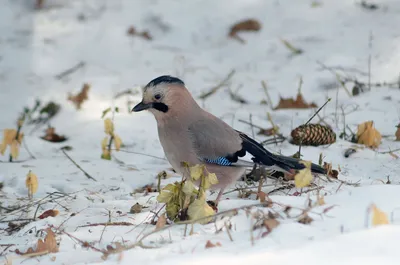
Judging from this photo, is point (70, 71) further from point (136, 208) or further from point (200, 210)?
point (200, 210)

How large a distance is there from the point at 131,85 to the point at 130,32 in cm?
111

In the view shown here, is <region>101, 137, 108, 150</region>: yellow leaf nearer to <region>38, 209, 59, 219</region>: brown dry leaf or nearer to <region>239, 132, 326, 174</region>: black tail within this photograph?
<region>38, 209, 59, 219</region>: brown dry leaf

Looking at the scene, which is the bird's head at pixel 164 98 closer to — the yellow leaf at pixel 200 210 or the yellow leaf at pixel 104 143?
the yellow leaf at pixel 200 210

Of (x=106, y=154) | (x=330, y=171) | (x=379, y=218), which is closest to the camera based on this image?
(x=379, y=218)

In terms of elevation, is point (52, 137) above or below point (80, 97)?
below

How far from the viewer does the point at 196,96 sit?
6.24 meters

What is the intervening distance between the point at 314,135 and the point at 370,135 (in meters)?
0.35

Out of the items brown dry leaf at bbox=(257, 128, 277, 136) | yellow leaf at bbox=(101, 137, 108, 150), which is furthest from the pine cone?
yellow leaf at bbox=(101, 137, 108, 150)

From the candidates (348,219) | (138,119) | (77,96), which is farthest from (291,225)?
(77,96)

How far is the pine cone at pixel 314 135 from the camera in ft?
15.6

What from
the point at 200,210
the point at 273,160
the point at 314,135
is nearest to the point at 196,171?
the point at 200,210

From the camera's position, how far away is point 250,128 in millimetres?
5426

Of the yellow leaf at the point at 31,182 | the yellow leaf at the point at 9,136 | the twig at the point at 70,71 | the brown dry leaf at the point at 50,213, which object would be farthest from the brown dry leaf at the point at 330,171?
the twig at the point at 70,71

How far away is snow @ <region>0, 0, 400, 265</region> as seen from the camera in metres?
2.79
